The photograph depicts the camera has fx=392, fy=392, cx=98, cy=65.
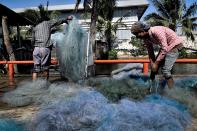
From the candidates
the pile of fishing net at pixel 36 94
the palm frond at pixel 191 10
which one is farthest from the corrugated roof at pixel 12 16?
the palm frond at pixel 191 10

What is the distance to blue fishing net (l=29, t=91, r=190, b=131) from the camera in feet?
12.3

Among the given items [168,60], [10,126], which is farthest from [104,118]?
[168,60]

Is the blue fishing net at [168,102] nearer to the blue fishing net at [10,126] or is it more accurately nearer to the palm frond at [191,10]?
the blue fishing net at [10,126]

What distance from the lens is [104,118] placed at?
3.85 meters

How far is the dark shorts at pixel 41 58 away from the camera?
8.04 metres

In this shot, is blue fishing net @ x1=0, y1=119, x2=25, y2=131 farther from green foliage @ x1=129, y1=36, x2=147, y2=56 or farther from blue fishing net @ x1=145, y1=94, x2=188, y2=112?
green foliage @ x1=129, y1=36, x2=147, y2=56

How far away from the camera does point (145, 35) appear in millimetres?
6199

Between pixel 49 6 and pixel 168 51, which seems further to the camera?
pixel 49 6

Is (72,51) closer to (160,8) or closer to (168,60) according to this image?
(168,60)

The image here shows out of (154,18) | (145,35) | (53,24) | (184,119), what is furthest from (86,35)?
(154,18)

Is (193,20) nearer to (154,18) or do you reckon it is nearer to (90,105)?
(154,18)

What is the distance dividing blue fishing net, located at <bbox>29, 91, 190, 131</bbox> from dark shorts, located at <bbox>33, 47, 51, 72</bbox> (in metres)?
3.99

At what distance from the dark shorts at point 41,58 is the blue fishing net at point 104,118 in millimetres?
3993

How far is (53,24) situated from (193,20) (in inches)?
1209
